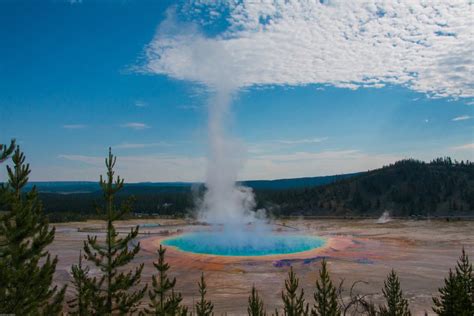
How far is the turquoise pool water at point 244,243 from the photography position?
43.7m

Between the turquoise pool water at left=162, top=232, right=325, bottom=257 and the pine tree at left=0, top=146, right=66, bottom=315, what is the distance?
32.5 meters

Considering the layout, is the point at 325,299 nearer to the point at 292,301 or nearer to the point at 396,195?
the point at 292,301

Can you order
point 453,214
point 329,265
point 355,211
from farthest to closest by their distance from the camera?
point 355,211, point 453,214, point 329,265

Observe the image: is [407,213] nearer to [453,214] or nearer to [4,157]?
[453,214]

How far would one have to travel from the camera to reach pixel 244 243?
166 feet

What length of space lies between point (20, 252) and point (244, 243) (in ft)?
138

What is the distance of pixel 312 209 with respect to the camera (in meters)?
98.5

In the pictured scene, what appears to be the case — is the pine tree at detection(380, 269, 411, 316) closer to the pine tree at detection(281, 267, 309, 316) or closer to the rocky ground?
the pine tree at detection(281, 267, 309, 316)

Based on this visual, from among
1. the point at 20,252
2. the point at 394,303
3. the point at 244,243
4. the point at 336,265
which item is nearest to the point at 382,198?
the point at 244,243

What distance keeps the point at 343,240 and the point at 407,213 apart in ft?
137

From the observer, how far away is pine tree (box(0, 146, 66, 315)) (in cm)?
973

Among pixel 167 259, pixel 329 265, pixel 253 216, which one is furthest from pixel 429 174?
pixel 167 259

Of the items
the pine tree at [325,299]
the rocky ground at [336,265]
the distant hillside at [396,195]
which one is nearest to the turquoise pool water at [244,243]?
the rocky ground at [336,265]

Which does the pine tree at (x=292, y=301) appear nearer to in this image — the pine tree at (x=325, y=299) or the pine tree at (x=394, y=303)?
the pine tree at (x=325, y=299)
